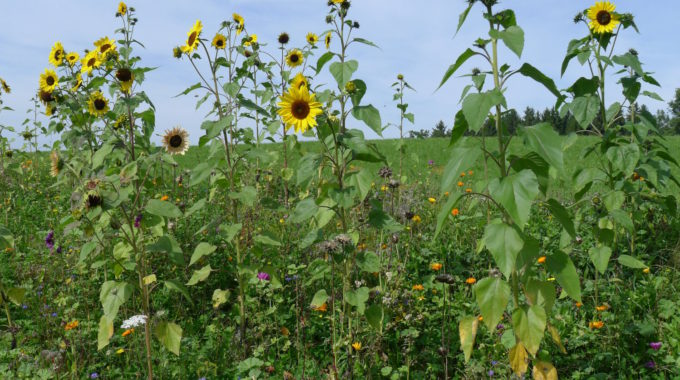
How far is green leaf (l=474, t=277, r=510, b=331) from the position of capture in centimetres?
196

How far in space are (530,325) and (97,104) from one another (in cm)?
323

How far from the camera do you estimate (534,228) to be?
468 cm

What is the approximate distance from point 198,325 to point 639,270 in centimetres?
325

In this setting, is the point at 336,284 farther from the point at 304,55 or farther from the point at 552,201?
the point at 304,55

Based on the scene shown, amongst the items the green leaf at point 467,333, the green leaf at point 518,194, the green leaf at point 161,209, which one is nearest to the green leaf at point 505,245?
the green leaf at point 518,194

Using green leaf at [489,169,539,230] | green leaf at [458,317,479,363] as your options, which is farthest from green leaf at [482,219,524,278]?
green leaf at [458,317,479,363]

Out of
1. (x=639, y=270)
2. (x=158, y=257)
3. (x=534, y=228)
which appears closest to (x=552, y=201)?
(x=639, y=270)

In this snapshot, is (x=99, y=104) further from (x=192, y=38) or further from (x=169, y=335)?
(x=169, y=335)

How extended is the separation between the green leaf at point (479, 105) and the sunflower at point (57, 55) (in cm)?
330

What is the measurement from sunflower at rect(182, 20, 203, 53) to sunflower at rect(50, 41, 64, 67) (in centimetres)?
126

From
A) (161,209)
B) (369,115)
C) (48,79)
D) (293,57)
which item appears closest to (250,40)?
(293,57)

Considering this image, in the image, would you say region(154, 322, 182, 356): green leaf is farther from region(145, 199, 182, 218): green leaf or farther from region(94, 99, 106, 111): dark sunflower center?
region(94, 99, 106, 111): dark sunflower center

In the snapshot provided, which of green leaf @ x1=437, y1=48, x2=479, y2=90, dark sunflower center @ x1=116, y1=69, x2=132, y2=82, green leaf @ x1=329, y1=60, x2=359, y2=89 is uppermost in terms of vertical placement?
dark sunflower center @ x1=116, y1=69, x2=132, y2=82

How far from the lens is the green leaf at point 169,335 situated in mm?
2359
